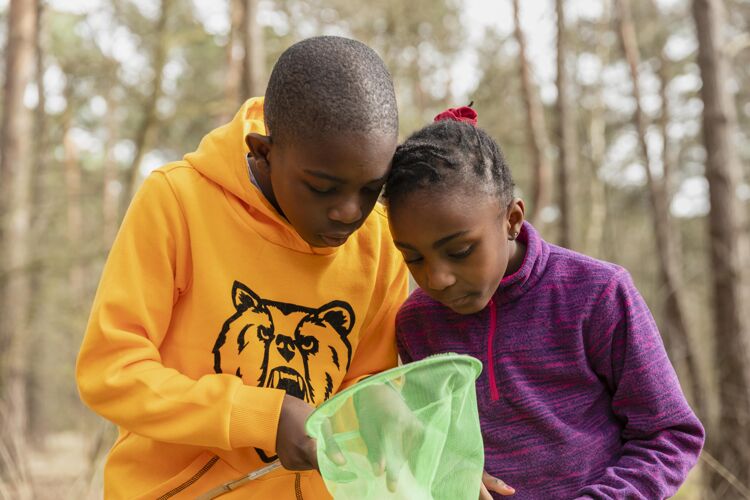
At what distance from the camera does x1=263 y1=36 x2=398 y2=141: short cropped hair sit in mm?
1963

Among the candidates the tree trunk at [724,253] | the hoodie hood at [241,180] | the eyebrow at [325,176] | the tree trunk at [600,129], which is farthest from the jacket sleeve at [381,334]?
the tree trunk at [600,129]

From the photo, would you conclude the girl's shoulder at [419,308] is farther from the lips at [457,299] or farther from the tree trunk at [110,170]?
the tree trunk at [110,170]

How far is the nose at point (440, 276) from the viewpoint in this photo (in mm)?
2068

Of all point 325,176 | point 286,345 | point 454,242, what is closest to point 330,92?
→ point 325,176

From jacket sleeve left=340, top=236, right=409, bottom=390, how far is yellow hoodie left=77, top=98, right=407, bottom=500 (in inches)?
3.7

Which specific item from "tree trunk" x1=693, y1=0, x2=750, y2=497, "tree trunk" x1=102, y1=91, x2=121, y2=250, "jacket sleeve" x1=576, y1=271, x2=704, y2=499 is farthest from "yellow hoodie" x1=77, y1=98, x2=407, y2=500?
"tree trunk" x1=102, y1=91, x2=121, y2=250

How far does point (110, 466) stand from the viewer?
2.24 metres

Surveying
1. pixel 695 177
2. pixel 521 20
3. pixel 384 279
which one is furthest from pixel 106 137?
pixel 384 279

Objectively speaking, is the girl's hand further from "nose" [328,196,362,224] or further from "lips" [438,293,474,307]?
"nose" [328,196,362,224]

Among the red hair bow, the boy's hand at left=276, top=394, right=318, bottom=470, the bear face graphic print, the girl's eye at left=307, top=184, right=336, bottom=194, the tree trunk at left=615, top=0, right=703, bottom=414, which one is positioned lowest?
the tree trunk at left=615, top=0, right=703, bottom=414

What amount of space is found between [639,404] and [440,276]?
61cm

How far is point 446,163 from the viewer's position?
2076mm

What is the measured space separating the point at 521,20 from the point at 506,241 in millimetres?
9994

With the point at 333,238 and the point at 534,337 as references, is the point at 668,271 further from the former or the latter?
the point at 333,238
